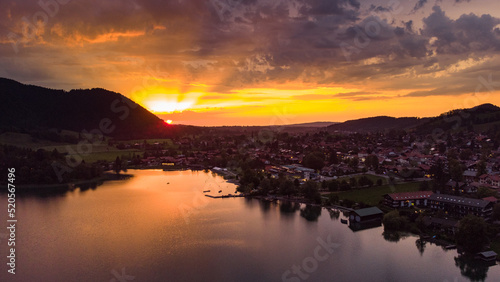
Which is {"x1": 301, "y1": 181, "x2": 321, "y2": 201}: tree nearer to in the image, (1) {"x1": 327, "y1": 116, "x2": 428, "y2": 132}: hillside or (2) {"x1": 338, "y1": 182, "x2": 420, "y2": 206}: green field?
(2) {"x1": 338, "y1": 182, "x2": 420, "y2": 206}: green field

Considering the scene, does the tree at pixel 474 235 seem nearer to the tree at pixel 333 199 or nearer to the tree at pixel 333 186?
the tree at pixel 333 199

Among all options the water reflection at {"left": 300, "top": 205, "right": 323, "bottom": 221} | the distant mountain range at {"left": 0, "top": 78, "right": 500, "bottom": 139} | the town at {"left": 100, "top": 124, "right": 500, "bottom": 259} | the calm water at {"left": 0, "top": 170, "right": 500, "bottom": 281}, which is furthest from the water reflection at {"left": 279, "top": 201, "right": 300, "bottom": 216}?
the distant mountain range at {"left": 0, "top": 78, "right": 500, "bottom": 139}

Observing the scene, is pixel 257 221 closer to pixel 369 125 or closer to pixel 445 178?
pixel 445 178

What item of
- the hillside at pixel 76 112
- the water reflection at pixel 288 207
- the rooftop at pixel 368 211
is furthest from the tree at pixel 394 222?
the hillside at pixel 76 112

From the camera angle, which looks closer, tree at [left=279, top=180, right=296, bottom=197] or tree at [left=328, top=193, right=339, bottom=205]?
tree at [left=328, top=193, right=339, bottom=205]

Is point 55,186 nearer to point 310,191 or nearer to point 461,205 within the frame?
point 310,191

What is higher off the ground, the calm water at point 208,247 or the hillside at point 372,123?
the hillside at point 372,123

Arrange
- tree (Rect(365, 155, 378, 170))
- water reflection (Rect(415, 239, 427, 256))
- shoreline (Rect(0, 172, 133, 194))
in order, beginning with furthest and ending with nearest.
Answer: tree (Rect(365, 155, 378, 170)) → shoreline (Rect(0, 172, 133, 194)) → water reflection (Rect(415, 239, 427, 256))
